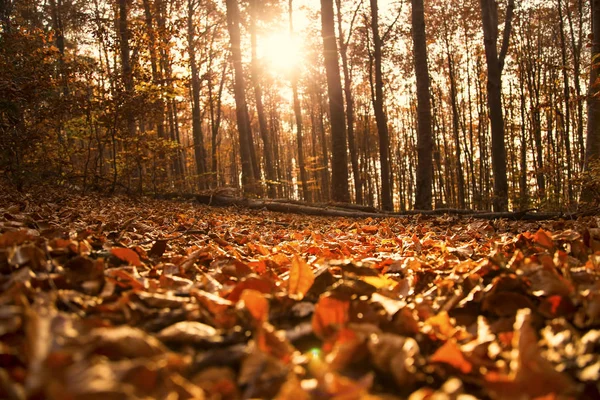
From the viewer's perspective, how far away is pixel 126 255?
4.91 ft

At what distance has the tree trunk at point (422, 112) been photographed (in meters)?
7.21

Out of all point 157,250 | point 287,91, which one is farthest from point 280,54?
point 157,250

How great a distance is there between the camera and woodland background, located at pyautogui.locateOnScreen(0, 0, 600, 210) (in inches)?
246

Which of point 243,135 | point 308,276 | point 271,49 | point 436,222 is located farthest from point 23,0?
point 308,276

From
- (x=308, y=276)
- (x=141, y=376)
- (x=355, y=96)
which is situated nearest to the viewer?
(x=141, y=376)

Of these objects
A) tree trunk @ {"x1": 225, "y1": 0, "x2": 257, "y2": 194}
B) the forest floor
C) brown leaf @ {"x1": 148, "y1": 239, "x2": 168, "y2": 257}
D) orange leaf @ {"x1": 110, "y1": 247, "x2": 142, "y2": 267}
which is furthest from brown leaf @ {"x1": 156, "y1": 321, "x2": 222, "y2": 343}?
tree trunk @ {"x1": 225, "y1": 0, "x2": 257, "y2": 194}

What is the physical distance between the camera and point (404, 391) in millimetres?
702

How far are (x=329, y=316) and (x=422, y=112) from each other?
22.4 ft

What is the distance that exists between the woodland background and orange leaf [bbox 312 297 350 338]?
4.45 m

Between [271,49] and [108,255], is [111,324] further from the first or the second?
[271,49]

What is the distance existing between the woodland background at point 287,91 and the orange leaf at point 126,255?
3791mm

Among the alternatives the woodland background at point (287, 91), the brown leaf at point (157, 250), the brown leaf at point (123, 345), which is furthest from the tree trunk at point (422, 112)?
the brown leaf at point (123, 345)

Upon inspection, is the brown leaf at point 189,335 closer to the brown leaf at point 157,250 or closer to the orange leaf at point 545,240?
the brown leaf at point 157,250

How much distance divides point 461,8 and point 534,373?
21.4 m
